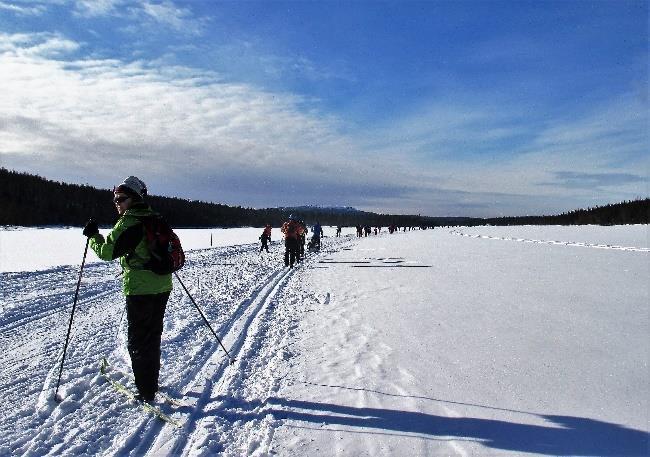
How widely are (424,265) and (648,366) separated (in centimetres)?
1178

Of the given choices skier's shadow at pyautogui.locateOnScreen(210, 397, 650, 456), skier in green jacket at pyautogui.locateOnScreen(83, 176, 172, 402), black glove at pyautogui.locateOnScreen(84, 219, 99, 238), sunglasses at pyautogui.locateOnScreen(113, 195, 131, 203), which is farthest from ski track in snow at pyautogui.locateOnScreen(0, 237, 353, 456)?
sunglasses at pyautogui.locateOnScreen(113, 195, 131, 203)

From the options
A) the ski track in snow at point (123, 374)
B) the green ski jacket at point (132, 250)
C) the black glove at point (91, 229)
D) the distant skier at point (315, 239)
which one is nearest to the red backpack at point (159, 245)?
the green ski jacket at point (132, 250)

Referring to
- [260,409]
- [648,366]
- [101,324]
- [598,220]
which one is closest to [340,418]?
[260,409]

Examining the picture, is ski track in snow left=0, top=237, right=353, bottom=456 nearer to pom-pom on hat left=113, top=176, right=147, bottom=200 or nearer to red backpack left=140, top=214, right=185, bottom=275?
red backpack left=140, top=214, right=185, bottom=275

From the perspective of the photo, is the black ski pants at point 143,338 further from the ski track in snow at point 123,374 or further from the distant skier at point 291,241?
the distant skier at point 291,241

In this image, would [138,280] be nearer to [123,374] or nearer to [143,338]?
[143,338]

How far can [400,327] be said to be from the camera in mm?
6930

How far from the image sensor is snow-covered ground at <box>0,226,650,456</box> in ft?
11.0

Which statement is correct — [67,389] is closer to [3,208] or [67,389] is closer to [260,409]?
[260,409]

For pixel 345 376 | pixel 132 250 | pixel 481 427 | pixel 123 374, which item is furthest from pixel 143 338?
pixel 481 427

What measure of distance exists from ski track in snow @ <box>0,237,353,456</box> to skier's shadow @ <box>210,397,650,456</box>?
21 centimetres

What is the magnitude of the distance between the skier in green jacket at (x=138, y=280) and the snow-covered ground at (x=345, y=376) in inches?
13.5

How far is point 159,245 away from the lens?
12.7 feet

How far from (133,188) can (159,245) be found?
1.80ft
